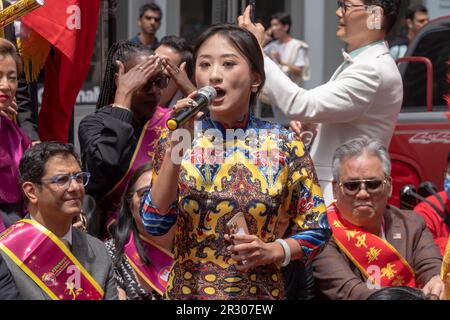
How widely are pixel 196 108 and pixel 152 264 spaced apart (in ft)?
4.83

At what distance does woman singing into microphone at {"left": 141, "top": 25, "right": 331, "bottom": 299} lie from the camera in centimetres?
339

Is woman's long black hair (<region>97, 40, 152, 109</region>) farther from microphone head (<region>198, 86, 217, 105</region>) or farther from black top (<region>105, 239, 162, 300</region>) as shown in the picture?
microphone head (<region>198, 86, 217, 105</region>)

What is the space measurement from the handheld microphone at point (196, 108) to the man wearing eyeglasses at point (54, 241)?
1.04 metres

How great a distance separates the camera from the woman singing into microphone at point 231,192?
339 centimetres

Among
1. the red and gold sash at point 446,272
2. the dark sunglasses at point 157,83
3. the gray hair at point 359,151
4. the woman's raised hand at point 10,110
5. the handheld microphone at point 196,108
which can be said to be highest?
the handheld microphone at point 196,108

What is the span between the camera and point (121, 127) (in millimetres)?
4605

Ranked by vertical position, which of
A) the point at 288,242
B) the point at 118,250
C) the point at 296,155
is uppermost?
the point at 296,155

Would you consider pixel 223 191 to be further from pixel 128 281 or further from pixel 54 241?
pixel 128 281

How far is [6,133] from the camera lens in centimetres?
454

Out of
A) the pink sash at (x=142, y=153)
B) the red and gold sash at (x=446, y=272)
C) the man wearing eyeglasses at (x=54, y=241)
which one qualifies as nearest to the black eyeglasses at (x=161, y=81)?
the pink sash at (x=142, y=153)

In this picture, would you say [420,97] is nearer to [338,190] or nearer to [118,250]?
[338,190]

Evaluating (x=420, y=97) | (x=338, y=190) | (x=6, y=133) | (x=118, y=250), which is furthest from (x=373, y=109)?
(x=420, y=97)

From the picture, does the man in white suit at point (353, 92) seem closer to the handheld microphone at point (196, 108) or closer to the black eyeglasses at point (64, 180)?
the black eyeglasses at point (64, 180)

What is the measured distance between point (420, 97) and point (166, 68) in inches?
104
